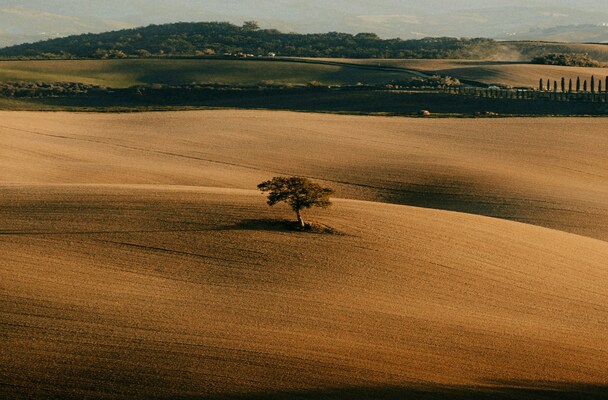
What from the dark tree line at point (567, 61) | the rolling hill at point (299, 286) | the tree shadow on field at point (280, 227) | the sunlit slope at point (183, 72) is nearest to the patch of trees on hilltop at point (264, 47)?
the sunlit slope at point (183, 72)

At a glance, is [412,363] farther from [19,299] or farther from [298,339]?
[19,299]

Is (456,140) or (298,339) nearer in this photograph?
(298,339)

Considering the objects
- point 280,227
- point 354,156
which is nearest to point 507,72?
point 354,156

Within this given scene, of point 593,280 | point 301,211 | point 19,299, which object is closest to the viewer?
point 19,299

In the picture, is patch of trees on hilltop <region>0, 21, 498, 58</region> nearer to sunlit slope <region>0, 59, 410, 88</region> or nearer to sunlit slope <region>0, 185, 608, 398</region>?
sunlit slope <region>0, 59, 410, 88</region>

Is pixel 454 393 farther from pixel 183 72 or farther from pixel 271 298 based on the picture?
pixel 183 72

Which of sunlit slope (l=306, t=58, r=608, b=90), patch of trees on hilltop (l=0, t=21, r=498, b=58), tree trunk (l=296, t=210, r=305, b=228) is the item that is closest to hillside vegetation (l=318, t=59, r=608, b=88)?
sunlit slope (l=306, t=58, r=608, b=90)

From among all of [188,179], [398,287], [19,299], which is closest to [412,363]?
[398,287]
